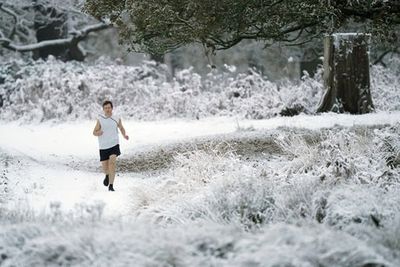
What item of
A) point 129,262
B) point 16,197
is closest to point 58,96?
point 16,197

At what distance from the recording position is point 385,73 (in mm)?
21297

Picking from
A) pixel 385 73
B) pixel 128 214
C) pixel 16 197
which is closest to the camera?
pixel 128 214

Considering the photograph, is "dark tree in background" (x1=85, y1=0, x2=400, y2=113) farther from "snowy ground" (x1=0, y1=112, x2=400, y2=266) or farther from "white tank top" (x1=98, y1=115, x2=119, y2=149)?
"snowy ground" (x1=0, y1=112, x2=400, y2=266)

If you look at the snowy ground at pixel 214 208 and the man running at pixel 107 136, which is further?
the man running at pixel 107 136

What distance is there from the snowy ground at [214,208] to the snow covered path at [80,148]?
0.05m

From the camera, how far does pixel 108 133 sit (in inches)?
413

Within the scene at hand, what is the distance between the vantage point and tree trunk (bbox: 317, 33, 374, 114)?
16.6 m

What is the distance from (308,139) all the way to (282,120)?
3.33 metres

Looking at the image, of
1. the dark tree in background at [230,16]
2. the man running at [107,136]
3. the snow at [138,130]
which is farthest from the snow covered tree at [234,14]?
the snow at [138,130]

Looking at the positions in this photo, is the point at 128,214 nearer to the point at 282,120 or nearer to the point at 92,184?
the point at 92,184

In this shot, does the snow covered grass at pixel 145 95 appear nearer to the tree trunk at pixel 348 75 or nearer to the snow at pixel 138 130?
the snow at pixel 138 130

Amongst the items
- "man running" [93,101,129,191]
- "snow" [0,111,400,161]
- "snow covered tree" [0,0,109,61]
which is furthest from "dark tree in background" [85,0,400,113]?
"snow covered tree" [0,0,109,61]

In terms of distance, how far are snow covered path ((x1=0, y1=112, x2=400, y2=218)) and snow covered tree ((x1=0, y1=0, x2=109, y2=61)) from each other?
18.0 feet

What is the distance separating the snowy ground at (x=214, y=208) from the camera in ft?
17.3
